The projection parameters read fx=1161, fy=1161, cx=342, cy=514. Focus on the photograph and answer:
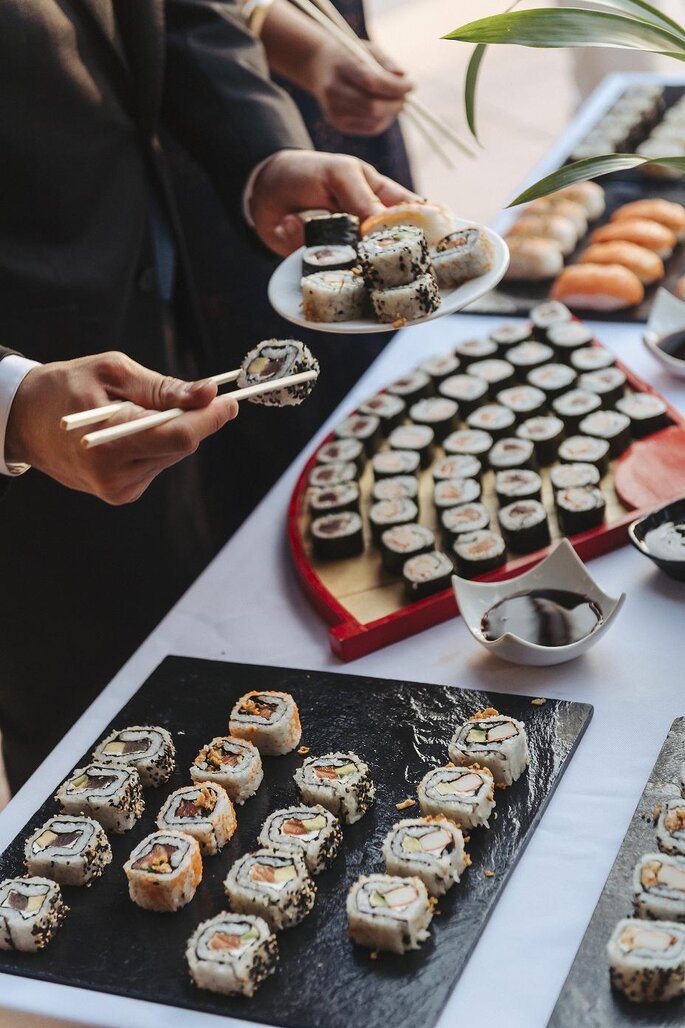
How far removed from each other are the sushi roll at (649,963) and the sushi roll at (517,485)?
1.05 metres

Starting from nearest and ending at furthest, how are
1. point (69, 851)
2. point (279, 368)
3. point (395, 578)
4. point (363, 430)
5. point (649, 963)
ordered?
point (649, 963) < point (69, 851) < point (279, 368) < point (395, 578) < point (363, 430)

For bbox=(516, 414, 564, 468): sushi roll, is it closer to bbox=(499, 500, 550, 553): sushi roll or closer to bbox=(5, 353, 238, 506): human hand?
bbox=(499, 500, 550, 553): sushi roll

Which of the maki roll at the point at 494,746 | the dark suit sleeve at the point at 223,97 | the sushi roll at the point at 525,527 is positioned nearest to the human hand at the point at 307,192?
the dark suit sleeve at the point at 223,97

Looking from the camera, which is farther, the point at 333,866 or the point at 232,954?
the point at 333,866

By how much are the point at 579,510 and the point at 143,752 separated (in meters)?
0.94

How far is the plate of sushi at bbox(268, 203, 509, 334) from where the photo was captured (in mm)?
2025

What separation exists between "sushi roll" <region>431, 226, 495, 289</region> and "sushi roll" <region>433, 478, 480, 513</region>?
472 mm

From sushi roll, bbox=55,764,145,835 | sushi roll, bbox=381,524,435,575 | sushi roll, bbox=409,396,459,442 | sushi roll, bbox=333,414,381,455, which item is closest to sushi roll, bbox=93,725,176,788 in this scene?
sushi roll, bbox=55,764,145,835

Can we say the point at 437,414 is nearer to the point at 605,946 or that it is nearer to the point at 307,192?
the point at 307,192

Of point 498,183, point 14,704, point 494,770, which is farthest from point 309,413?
point 498,183

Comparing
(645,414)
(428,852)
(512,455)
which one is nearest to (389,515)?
(512,455)

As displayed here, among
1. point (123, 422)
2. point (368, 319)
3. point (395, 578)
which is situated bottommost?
point (395, 578)

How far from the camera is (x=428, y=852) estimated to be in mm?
1627

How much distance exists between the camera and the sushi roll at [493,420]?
8.50 feet
